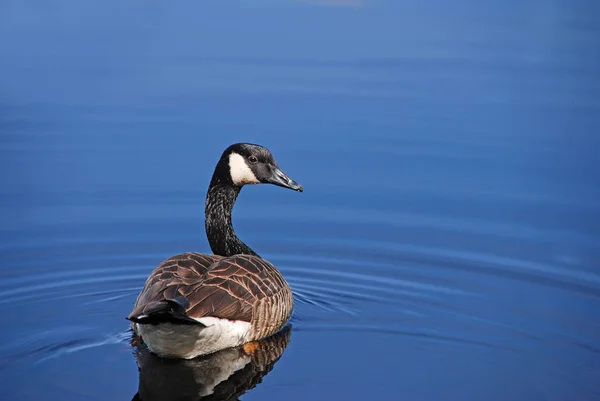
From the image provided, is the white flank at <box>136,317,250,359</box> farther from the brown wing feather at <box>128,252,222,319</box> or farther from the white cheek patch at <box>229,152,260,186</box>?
the white cheek patch at <box>229,152,260,186</box>

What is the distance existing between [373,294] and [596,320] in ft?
6.90

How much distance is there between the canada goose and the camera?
8977mm

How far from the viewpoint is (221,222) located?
1130cm

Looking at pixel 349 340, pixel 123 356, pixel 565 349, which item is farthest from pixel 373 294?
pixel 123 356

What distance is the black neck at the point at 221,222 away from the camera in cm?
1131

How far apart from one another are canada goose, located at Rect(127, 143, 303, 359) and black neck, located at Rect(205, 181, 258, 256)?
177mm

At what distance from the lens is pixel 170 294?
357 inches

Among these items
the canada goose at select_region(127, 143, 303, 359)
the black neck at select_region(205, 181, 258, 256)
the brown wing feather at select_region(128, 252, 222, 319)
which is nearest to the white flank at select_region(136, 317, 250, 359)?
the canada goose at select_region(127, 143, 303, 359)

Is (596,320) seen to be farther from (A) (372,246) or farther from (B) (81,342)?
(B) (81,342)

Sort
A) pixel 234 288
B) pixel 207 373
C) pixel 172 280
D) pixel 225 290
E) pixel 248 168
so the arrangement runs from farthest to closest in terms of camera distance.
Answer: pixel 248 168 < pixel 234 288 < pixel 225 290 < pixel 172 280 < pixel 207 373

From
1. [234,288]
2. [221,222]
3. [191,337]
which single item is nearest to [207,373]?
[191,337]

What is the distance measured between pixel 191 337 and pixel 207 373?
0.32m

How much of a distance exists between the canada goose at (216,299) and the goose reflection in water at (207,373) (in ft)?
0.34

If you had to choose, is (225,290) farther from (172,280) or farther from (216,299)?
(172,280)
